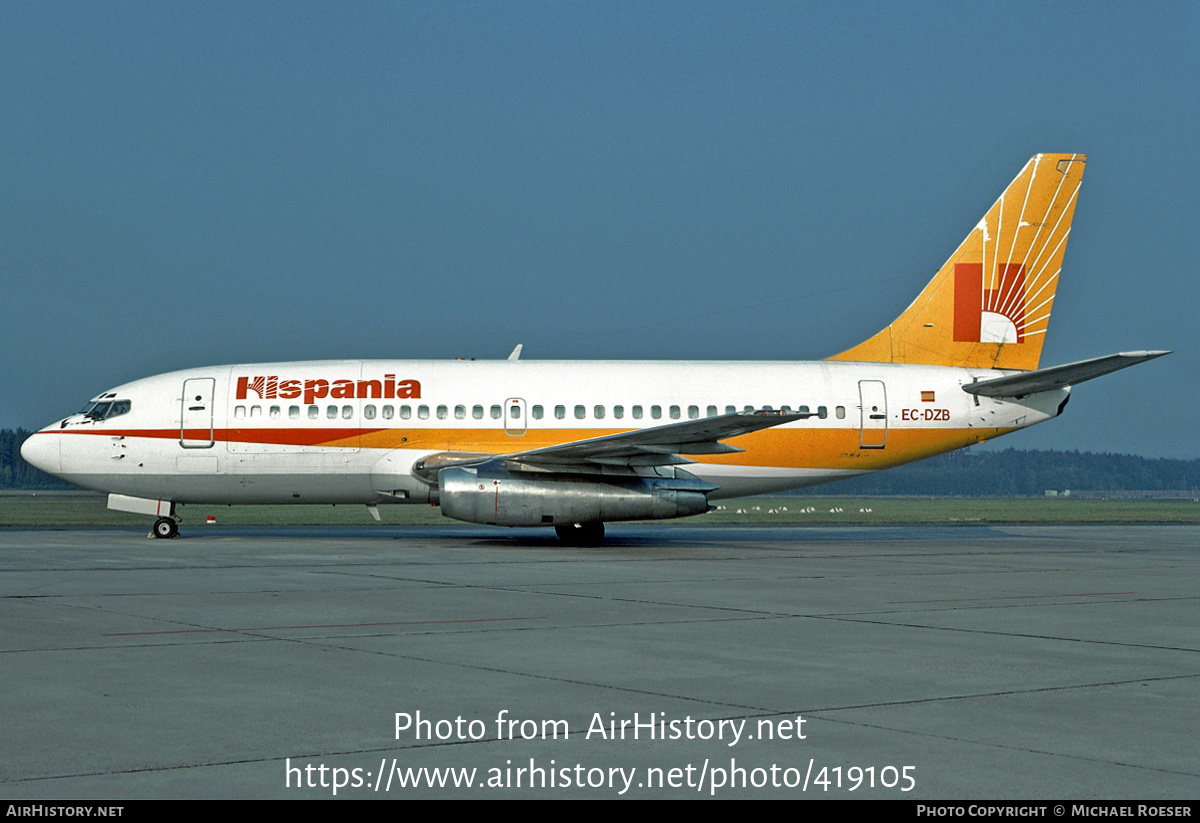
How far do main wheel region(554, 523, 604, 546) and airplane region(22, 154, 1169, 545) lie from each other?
6 centimetres

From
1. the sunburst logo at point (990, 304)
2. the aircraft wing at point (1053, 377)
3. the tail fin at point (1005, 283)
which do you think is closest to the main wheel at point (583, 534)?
the tail fin at point (1005, 283)

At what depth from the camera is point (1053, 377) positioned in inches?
952

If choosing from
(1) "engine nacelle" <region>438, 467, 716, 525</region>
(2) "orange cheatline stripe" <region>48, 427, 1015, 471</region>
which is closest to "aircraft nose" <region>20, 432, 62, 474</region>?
(2) "orange cheatline stripe" <region>48, 427, 1015, 471</region>

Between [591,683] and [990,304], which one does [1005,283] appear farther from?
[591,683]

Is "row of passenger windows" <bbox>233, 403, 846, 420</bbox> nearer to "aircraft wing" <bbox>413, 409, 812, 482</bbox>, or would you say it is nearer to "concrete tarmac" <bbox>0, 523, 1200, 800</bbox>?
"aircraft wing" <bbox>413, 409, 812, 482</bbox>

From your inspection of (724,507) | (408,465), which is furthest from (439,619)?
(724,507)

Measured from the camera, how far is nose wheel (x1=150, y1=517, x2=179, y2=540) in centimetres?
2439

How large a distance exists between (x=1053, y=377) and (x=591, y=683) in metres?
18.7

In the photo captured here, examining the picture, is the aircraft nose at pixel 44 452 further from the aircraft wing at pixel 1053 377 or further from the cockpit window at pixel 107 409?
the aircraft wing at pixel 1053 377

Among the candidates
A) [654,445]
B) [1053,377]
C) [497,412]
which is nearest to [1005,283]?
[1053,377]

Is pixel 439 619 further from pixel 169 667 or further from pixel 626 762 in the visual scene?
pixel 626 762

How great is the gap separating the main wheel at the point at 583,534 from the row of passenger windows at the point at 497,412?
2.28 m

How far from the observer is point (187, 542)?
23.4 m
